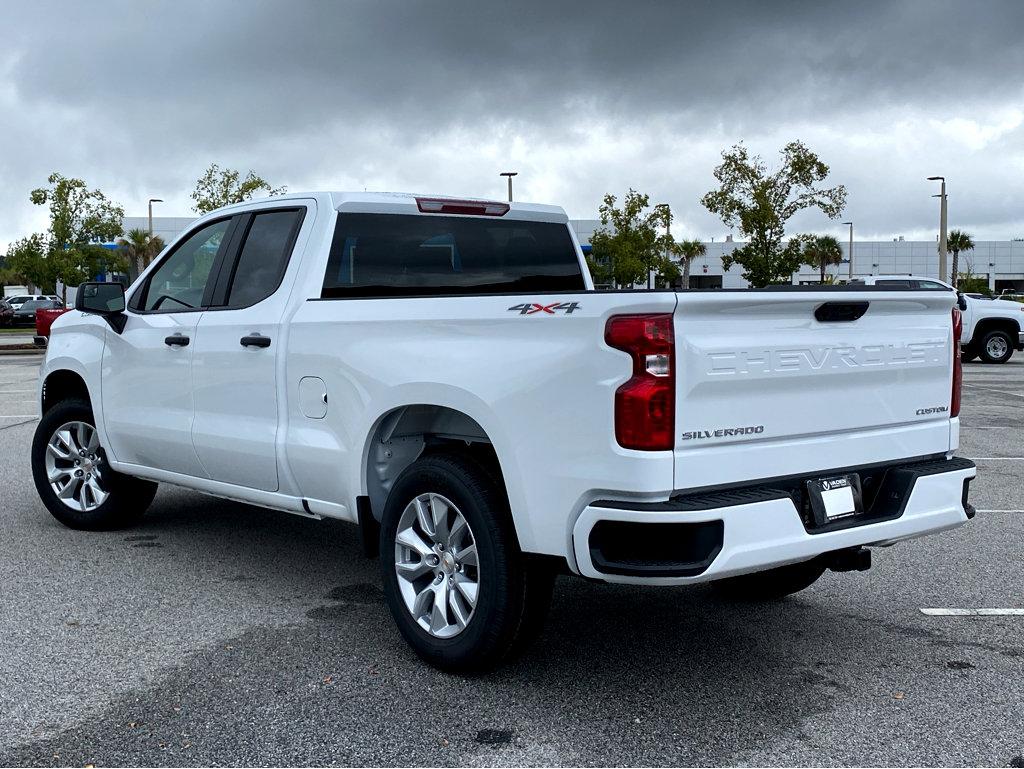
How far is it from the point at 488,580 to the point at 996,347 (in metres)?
23.4

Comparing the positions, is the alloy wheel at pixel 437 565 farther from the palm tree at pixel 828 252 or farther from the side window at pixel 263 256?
the palm tree at pixel 828 252

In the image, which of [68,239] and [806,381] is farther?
[68,239]

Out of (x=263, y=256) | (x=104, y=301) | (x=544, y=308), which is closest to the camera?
(x=544, y=308)

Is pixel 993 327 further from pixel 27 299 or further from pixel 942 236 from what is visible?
pixel 27 299

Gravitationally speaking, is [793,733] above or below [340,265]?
below

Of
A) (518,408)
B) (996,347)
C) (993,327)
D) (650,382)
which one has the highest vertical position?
(650,382)

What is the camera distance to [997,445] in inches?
444

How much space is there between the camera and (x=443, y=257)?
572cm

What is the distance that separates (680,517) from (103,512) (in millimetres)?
4561

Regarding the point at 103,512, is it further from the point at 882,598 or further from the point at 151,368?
the point at 882,598

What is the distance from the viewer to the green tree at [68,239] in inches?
1745

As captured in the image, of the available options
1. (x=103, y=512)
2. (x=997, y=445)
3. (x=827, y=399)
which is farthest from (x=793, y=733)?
(x=997, y=445)

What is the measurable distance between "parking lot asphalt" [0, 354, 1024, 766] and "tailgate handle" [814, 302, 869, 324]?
1400 millimetres

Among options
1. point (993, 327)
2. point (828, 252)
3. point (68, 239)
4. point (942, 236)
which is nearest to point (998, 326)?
point (993, 327)
